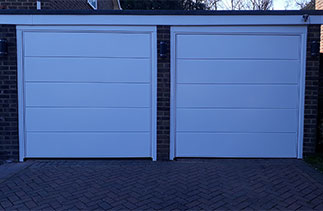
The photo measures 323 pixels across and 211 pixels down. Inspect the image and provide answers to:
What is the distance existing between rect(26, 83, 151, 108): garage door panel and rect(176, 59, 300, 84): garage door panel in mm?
823

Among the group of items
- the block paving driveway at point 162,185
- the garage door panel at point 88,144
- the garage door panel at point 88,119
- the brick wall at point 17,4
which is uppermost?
the brick wall at point 17,4

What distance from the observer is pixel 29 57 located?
5.56m

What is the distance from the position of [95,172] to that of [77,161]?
842 mm

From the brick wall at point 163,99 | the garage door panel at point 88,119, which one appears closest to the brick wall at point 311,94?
the brick wall at point 163,99

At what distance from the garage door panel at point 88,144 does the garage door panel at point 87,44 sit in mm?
1541

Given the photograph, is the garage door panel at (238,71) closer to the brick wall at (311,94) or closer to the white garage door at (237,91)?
the white garage door at (237,91)

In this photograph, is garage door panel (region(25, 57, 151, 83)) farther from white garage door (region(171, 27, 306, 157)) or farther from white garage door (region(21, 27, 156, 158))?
white garage door (region(171, 27, 306, 157))

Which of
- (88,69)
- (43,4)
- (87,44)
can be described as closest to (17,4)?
(43,4)

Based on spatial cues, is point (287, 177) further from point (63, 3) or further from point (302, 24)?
point (63, 3)

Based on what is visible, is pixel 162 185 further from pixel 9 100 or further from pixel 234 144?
pixel 9 100

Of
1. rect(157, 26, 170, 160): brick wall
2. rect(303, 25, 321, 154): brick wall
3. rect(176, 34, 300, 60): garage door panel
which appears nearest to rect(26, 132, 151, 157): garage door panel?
rect(157, 26, 170, 160): brick wall

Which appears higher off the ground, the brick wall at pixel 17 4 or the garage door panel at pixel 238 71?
the brick wall at pixel 17 4

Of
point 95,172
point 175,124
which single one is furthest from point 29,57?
point 175,124

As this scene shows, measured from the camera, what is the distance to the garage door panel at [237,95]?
5.66 m
